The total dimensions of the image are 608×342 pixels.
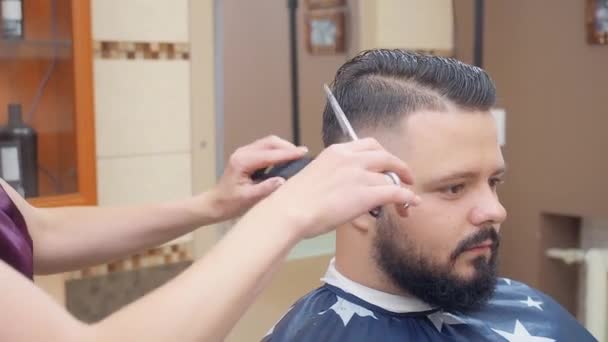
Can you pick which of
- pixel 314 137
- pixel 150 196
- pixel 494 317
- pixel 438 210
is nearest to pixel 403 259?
pixel 438 210

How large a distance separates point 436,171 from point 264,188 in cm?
33

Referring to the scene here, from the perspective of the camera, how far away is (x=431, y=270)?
1.43 meters

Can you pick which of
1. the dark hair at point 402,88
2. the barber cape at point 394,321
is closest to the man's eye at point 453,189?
the dark hair at point 402,88

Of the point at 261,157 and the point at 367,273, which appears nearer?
the point at 261,157

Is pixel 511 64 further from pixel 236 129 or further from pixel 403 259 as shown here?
pixel 403 259

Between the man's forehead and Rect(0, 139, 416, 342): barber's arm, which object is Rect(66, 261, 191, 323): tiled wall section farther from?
Rect(0, 139, 416, 342): barber's arm

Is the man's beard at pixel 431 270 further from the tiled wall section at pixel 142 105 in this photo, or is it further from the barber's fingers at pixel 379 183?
the tiled wall section at pixel 142 105

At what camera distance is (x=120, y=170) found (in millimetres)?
2295

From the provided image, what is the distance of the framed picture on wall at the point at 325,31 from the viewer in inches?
118

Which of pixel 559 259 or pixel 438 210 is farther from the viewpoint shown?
pixel 559 259

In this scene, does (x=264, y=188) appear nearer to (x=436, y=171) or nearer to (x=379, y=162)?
(x=436, y=171)

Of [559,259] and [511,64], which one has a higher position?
[511,64]

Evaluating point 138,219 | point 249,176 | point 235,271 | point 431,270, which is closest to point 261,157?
point 249,176

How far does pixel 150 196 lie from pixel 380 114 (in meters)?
1.14
